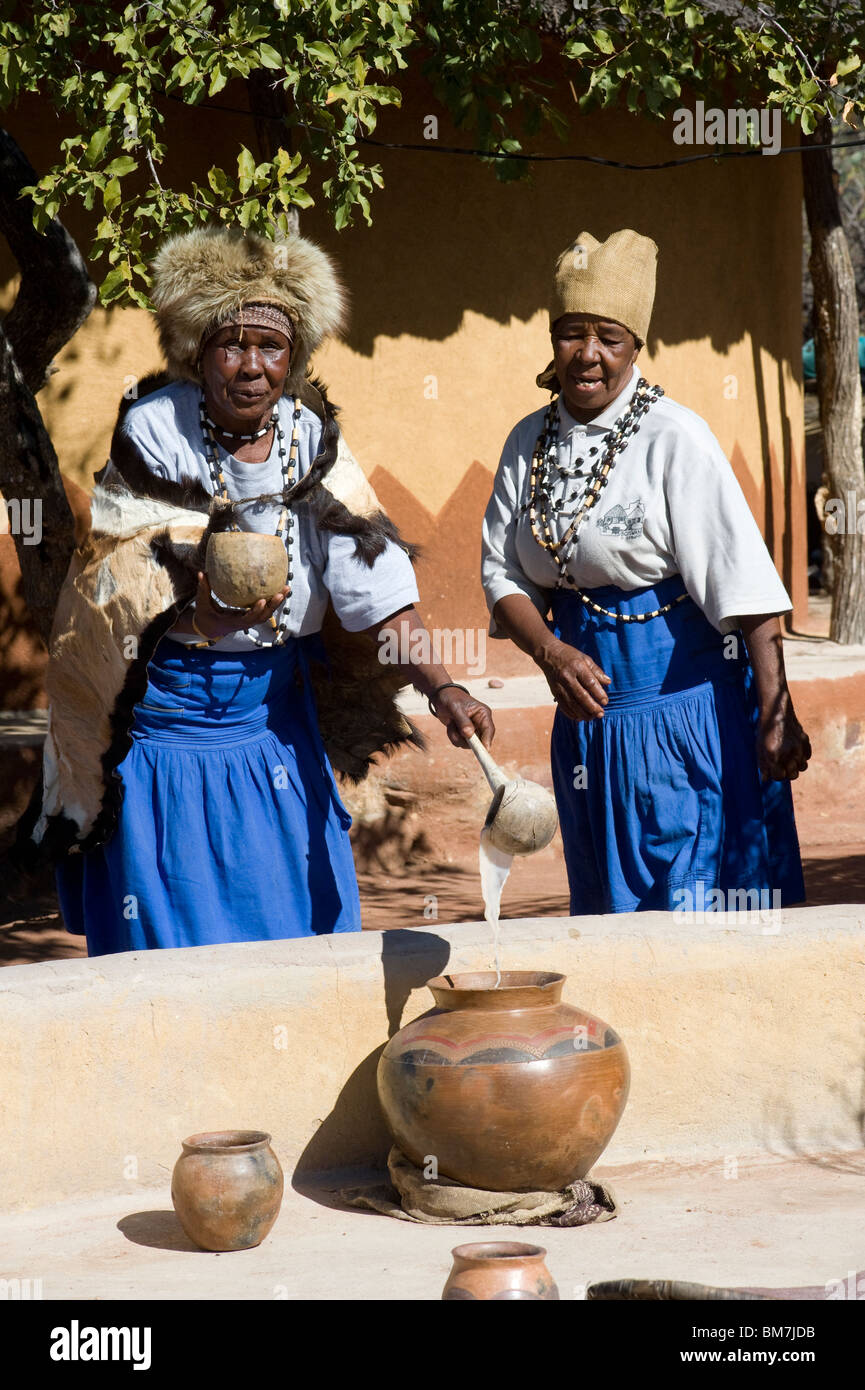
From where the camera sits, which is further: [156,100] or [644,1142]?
[156,100]

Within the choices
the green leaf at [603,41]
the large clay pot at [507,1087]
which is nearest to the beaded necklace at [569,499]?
the large clay pot at [507,1087]

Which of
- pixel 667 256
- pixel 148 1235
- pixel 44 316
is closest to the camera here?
pixel 148 1235

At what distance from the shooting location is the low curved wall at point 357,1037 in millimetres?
3350

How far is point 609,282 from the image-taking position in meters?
3.85

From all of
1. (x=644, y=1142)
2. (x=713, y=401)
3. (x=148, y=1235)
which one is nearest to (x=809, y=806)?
(x=713, y=401)

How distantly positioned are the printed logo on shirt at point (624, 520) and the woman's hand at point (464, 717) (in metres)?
0.56

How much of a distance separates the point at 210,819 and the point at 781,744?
4.29 feet

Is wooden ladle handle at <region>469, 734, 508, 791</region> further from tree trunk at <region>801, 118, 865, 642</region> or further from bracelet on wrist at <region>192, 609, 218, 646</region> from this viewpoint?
tree trunk at <region>801, 118, 865, 642</region>

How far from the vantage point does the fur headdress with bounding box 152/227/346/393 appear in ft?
12.1

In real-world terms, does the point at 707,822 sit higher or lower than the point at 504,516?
lower
